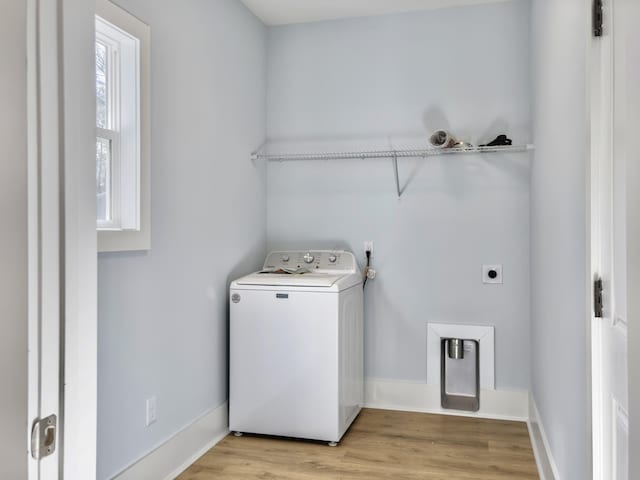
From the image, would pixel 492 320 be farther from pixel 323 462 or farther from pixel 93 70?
pixel 93 70

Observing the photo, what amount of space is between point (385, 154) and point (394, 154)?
7 cm

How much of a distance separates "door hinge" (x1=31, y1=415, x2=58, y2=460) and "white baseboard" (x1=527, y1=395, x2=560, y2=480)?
1.88 m

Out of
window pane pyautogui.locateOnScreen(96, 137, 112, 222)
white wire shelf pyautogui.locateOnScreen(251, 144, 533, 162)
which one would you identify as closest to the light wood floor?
window pane pyautogui.locateOnScreen(96, 137, 112, 222)

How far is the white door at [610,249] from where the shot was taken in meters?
1.11

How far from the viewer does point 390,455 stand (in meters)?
2.51

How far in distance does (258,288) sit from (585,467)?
174 cm

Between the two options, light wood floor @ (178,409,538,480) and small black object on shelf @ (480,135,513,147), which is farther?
small black object on shelf @ (480,135,513,147)

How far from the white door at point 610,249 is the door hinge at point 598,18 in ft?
0.08

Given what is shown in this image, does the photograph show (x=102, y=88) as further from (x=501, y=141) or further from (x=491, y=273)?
(x=491, y=273)

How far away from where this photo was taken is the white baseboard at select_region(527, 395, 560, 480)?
2.08 m

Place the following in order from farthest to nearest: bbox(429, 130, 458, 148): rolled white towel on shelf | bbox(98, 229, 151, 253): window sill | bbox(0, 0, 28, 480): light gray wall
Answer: bbox(429, 130, 458, 148): rolled white towel on shelf, bbox(98, 229, 151, 253): window sill, bbox(0, 0, 28, 480): light gray wall

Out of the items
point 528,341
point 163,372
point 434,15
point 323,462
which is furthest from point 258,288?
point 434,15

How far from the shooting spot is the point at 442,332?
10.3 ft

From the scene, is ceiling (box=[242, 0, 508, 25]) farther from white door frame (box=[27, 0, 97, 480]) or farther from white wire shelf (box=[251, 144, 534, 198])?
white door frame (box=[27, 0, 97, 480])
